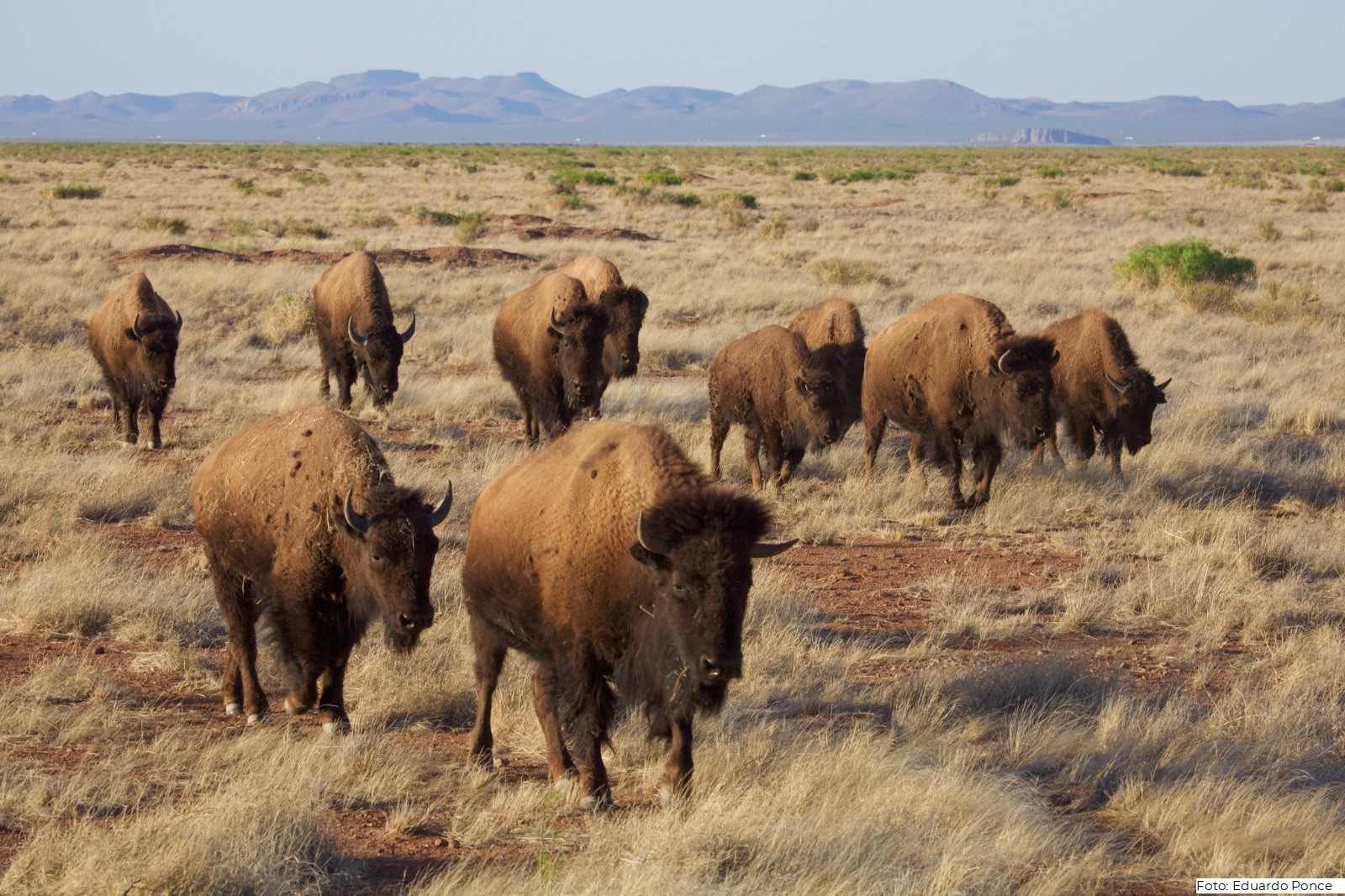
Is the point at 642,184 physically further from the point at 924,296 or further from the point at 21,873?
the point at 21,873

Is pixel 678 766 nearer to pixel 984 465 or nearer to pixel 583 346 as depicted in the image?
pixel 984 465

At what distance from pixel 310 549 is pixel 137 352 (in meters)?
8.37

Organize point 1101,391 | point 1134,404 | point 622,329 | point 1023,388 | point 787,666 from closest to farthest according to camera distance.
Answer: point 787,666 < point 1023,388 < point 1134,404 < point 1101,391 < point 622,329

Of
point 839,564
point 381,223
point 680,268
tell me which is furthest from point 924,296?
point 381,223

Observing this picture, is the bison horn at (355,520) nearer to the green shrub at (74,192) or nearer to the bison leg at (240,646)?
the bison leg at (240,646)

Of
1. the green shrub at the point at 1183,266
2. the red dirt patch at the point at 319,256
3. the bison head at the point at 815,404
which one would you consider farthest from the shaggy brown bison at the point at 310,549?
the green shrub at the point at 1183,266

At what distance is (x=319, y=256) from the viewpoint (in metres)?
27.8

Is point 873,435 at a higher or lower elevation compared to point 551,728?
lower

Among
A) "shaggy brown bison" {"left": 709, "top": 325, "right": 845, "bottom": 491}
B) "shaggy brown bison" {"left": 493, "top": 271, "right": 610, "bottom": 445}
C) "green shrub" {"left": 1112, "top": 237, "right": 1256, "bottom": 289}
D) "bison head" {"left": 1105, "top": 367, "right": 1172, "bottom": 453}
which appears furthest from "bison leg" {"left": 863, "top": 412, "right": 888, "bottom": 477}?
"green shrub" {"left": 1112, "top": 237, "right": 1256, "bottom": 289}

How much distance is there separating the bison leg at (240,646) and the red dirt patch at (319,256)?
20.5 metres

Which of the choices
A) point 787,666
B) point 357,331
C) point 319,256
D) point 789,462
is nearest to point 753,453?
point 789,462

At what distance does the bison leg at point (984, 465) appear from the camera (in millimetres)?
12078

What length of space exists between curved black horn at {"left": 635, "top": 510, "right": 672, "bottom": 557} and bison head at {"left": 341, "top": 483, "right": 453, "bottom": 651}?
1.34 metres

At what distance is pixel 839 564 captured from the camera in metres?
10.4
